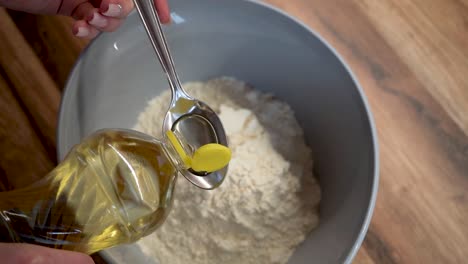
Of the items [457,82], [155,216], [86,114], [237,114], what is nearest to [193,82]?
[237,114]

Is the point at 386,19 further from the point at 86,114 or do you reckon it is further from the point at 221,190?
the point at 86,114

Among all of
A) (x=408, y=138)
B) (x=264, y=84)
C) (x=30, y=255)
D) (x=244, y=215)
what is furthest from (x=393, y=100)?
(x=30, y=255)

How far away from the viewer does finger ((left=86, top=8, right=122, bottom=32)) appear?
2.03ft

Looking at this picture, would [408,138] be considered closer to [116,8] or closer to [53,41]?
[116,8]

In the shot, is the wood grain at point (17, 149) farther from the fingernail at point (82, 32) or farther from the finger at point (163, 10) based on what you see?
the finger at point (163, 10)

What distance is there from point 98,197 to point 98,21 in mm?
288

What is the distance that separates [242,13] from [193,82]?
0.19m

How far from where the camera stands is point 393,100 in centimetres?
73

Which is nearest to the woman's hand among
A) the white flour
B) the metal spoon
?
the metal spoon

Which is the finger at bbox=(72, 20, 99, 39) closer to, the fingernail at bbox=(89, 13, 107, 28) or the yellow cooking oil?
the fingernail at bbox=(89, 13, 107, 28)

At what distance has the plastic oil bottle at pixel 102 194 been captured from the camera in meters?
0.45

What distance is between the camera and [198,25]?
696 millimetres

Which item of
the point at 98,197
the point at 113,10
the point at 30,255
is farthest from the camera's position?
the point at 113,10

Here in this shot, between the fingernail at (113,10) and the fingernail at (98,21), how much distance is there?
0.4 inches
